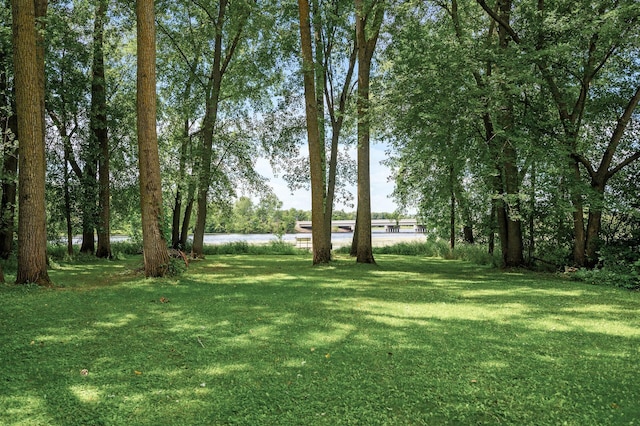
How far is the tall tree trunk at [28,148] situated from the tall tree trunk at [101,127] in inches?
275

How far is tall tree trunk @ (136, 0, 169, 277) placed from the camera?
8914 millimetres

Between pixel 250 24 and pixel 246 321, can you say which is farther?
pixel 250 24

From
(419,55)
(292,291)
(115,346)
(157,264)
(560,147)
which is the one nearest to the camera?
(115,346)

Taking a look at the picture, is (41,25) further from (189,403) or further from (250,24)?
(189,403)

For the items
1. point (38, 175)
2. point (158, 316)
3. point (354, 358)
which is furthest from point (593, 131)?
point (38, 175)

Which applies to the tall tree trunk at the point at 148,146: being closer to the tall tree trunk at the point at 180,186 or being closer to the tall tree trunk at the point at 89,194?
the tall tree trunk at the point at 89,194

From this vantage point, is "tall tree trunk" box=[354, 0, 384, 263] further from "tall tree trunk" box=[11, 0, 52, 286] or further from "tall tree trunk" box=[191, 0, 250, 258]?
"tall tree trunk" box=[11, 0, 52, 286]

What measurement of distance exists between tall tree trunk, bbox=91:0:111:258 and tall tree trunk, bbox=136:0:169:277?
6.41 m

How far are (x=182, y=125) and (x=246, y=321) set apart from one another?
1835cm

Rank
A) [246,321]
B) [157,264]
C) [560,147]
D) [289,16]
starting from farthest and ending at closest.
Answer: [289,16], [560,147], [157,264], [246,321]

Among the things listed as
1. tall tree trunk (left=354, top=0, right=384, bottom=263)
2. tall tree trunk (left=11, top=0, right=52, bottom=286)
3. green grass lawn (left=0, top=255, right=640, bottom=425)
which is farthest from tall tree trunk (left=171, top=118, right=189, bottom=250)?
green grass lawn (left=0, top=255, right=640, bottom=425)

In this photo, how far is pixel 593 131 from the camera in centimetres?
1191

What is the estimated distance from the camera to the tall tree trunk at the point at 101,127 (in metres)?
14.6

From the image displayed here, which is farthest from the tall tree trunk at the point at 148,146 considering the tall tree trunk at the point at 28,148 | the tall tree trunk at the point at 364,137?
the tall tree trunk at the point at 364,137
